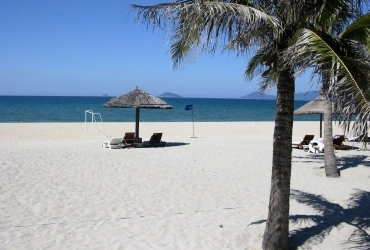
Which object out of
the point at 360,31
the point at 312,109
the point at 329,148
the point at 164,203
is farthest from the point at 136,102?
the point at 360,31

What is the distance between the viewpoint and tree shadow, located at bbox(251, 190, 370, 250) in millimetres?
5098

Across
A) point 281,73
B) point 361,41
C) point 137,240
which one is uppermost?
point 361,41

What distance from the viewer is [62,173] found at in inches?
343

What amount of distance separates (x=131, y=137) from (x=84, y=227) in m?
9.25

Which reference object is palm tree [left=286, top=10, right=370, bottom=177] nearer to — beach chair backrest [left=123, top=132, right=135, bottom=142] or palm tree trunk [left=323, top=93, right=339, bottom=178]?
palm tree trunk [left=323, top=93, right=339, bottom=178]

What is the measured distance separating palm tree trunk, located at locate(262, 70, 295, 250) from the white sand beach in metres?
0.37

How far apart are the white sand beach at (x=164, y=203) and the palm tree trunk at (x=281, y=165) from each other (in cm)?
37

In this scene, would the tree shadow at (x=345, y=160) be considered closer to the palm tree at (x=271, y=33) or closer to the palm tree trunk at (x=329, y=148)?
the palm tree trunk at (x=329, y=148)

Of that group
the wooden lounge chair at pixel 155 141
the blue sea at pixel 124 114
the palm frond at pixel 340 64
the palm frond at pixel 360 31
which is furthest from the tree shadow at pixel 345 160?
the blue sea at pixel 124 114

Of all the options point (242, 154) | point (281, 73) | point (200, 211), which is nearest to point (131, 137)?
point (242, 154)

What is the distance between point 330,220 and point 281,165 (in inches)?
82.8

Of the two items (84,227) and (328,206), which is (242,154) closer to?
(328,206)

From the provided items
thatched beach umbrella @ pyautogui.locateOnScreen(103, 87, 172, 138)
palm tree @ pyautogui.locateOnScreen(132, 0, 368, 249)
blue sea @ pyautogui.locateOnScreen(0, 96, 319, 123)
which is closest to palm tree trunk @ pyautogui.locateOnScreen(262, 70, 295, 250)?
palm tree @ pyautogui.locateOnScreen(132, 0, 368, 249)

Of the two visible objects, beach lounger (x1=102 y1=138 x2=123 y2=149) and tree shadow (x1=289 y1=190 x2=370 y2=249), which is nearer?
tree shadow (x1=289 y1=190 x2=370 y2=249)
